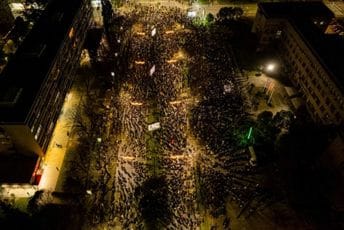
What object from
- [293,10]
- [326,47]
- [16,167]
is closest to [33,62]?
[16,167]

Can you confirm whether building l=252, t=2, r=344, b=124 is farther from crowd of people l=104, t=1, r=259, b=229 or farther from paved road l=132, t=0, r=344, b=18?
paved road l=132, t=0, r=344, b=18

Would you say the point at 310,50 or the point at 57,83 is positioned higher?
the point at 310,50

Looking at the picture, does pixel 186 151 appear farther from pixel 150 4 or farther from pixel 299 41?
pixel 150 4

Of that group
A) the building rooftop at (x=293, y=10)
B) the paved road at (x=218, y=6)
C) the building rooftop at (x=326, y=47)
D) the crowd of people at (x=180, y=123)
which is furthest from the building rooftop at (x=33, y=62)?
the building rooftop at (x=326, y=47)

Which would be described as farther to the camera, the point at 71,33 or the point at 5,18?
the point at 5,18

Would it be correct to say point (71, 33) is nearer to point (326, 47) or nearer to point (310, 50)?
point (310, 50)
